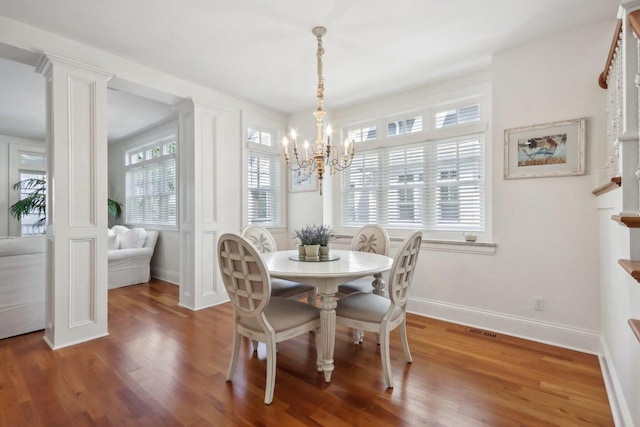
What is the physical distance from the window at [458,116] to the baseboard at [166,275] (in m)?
4.41

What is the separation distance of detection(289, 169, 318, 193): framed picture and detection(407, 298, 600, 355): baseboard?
6.68 ft

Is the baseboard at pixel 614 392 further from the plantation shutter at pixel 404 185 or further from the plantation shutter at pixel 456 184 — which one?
the plantation shutter at pixel 404 185

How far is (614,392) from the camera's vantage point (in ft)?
6.16

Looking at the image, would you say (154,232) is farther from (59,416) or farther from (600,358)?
(600,358)

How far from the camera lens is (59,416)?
1776 mm

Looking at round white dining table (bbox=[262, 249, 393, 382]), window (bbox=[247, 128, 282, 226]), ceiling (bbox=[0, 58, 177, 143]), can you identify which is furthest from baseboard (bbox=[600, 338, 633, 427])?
ceiling (bbox=[0, 58, 177, 143])

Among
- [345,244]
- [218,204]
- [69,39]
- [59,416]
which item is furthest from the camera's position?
[345,244]

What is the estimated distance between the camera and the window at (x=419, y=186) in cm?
341

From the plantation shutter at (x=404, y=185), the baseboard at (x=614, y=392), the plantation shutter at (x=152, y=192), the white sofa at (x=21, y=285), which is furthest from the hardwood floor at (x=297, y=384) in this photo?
the plantation shutter at (x=152, y=192)

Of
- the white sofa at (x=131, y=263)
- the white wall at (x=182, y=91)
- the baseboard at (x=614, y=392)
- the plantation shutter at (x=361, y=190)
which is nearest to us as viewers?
the baseboard at (x=614, y=392)

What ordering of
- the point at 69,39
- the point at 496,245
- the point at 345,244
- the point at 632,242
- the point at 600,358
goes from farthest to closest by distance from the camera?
the point at 345,244, the point at 496,245, the point at 69,39, the point at 600,358, the point at 632,242

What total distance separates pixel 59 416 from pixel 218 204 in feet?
8.16

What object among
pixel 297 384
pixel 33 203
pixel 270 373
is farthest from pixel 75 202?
pixel 33 203

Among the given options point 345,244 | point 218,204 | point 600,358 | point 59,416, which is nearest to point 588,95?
point 600,358
